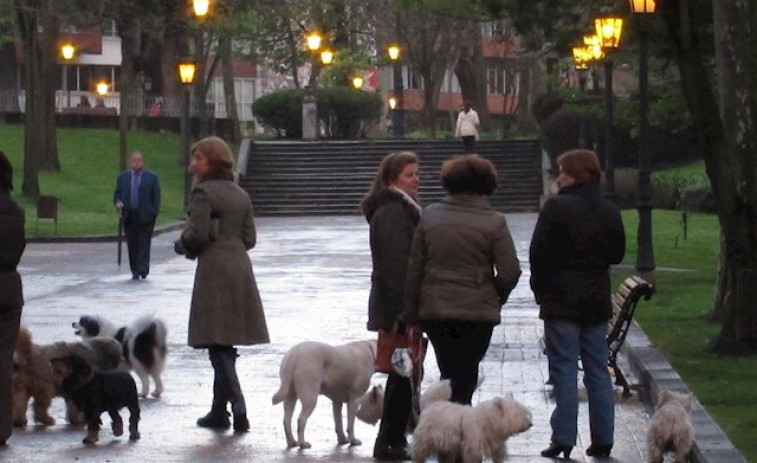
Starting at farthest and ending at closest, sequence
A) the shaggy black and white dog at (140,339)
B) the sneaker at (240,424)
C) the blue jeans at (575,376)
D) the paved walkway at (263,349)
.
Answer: the shaggy black and white dog at (140,339)
the sneaker at (240,424)
the paved walkway at (263,349)
the blue jeans at (575,376)

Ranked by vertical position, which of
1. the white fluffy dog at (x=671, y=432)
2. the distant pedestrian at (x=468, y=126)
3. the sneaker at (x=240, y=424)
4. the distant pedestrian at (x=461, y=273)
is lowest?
the sneaker at (x=240, y=424)

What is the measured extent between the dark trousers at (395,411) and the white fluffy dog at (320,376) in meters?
0.41

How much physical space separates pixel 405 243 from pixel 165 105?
54625 millimetres

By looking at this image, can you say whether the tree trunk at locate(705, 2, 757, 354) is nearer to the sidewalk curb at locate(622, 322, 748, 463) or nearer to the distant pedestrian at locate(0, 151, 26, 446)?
the sidewalk curb at locate(622, 322, 748, 463)

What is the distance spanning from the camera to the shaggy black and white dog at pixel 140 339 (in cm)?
1366

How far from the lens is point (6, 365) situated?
11.3 metres

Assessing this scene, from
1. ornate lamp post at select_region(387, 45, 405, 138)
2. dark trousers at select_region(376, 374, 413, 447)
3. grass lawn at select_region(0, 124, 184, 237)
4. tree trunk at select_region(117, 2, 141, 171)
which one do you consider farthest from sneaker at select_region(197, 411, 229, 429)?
ornate lamp post at select_region(387, 45, 405, 138)

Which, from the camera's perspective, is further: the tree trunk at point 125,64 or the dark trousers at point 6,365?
the tree trunk at point 125,64

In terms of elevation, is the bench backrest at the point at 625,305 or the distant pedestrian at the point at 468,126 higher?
the distant pedestrian at the point at 468,126

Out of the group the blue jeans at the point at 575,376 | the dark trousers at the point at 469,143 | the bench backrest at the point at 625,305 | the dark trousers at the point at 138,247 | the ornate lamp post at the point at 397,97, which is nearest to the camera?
the blue jeans at the point at 575,376

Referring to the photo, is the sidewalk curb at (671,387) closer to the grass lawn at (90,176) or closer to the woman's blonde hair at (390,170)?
the woman's blonde hair at (390,170)

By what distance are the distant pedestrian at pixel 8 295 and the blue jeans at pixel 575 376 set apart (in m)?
3.30

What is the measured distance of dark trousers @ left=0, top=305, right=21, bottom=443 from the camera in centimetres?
1129

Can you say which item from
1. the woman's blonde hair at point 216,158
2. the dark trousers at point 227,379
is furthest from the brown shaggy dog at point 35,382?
the woman's blonde hair at point 216,158
